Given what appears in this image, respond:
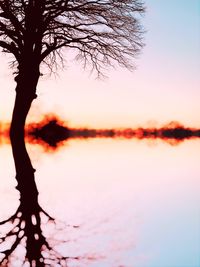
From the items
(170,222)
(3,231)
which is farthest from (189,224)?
(3,231)

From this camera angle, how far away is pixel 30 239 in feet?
14.8

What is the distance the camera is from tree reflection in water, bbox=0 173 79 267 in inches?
154

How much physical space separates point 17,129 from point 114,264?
534 inches

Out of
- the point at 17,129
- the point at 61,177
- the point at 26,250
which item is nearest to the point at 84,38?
the point at 17,129

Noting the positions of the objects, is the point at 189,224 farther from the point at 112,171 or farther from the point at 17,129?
the point at 17,129

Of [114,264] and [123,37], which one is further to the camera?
[123,37]

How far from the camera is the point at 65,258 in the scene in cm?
391

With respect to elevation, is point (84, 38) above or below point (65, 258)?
above

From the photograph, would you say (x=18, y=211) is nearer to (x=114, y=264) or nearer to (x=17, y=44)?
(x=114, y=264)

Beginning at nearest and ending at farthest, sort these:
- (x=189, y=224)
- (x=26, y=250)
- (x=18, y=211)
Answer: (x=26, y=250) → (x=189, y=224) → (x=18, y=211)

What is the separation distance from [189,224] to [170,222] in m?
0.18

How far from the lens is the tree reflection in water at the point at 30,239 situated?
A: 3.91m

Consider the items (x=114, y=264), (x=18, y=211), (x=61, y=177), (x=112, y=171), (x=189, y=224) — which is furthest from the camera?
(x=112, y=171)

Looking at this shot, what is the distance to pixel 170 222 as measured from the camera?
480cm
